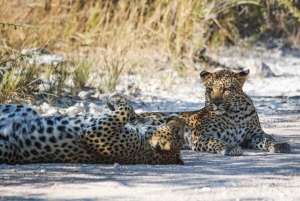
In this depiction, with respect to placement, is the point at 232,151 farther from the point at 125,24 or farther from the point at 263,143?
the point at 125,24

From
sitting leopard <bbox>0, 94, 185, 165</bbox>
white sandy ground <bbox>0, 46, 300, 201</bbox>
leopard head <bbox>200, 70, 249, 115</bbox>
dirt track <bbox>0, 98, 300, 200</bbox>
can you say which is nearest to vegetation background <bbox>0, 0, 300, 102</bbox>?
leopard head <bbox>200, 70, 249, 115</bbox>

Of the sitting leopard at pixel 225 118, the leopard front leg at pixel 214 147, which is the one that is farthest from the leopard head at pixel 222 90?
the leopard front leg at pixel 214 147

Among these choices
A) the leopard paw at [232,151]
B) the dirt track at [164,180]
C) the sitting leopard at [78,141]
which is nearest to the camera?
the dirt track at [164,180]

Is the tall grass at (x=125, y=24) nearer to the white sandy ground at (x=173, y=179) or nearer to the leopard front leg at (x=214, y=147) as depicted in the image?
the leopard front leg at (x=214, y=147)

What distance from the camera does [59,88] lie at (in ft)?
34.8

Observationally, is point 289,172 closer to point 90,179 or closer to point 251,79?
point 90,179

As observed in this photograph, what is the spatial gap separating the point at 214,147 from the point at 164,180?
1.75 metres

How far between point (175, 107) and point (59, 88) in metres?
1.56

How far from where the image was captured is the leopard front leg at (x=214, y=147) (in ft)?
24.1

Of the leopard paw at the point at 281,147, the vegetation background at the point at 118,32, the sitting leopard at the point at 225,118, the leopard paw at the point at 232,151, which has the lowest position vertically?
the leopard paw at the point at 232,151

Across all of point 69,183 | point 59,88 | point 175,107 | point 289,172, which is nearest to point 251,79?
point 175,107

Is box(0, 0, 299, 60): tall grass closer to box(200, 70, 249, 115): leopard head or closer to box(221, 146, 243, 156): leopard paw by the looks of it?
box(200, 70, 249, 115): leopard head

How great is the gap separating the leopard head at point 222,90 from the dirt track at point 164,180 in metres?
0.90

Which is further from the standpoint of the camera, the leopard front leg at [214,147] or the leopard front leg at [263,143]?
the leopard front leg at [263,143]
